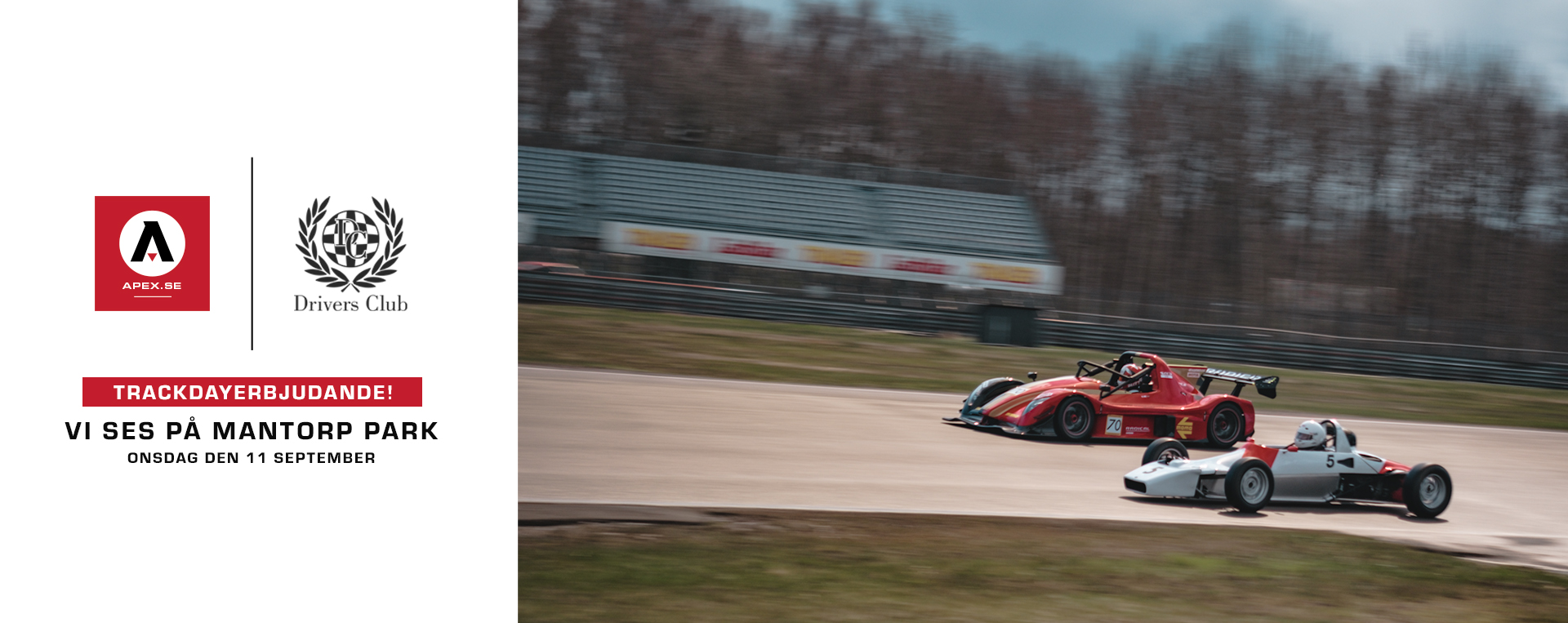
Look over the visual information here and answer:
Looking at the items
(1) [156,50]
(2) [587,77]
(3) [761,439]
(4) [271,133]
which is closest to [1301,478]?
(3) [761,439]

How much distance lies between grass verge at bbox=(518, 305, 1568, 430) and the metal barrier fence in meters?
0.40

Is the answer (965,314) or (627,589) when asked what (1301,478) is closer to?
(627,589)

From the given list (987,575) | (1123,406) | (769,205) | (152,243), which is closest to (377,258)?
(152,243)

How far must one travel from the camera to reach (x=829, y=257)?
24.7m

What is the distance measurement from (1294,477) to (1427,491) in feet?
4.52

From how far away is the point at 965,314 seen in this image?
854 inches

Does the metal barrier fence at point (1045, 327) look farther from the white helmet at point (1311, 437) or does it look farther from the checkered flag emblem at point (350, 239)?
the checkered flag emblem at point (350, 239)

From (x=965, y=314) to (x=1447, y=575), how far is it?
48.0 feet

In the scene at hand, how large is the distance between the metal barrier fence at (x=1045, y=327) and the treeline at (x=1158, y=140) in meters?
6.24

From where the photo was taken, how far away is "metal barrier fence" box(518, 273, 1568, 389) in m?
20.6

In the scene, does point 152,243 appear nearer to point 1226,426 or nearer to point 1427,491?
point 1427,491

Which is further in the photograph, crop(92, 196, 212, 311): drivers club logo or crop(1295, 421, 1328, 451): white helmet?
crop(1295, 421, 1328, 451): white helmet

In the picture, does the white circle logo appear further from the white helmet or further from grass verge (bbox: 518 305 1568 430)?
grass verge (bbox: 518 305 1568 430)

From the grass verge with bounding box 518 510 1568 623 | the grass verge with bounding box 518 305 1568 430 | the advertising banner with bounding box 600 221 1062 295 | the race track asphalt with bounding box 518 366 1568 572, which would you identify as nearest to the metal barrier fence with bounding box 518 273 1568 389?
the grass verge with bounding box 518 305 1568 430
